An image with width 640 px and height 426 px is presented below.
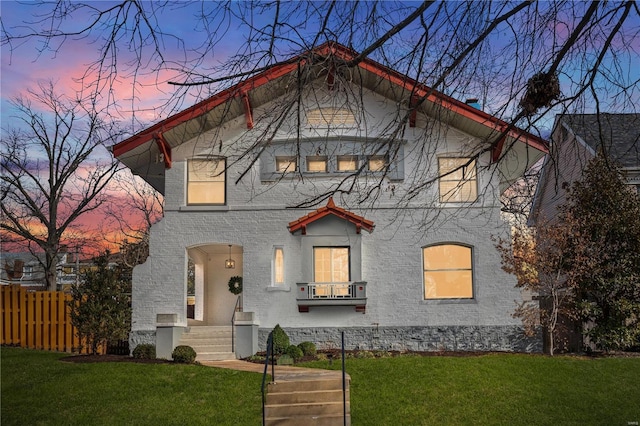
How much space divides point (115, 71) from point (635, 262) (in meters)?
15.9

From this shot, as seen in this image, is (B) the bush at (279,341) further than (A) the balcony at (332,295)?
No

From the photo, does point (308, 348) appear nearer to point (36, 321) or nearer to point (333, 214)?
point (333, 214)

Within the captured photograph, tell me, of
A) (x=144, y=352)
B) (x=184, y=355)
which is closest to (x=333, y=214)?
(x=184, y=355)

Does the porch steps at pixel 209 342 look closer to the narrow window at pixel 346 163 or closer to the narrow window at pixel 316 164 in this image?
the narrow window at pixel 316 164

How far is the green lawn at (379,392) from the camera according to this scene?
12.4 meters

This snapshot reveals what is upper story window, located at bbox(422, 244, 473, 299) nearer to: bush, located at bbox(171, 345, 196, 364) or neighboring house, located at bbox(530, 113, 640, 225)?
neighboring house, located at bbox(530, 113, 640, 225)

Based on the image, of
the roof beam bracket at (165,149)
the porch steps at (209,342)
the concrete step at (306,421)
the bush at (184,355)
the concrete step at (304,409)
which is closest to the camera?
the concrete step at (306,421)

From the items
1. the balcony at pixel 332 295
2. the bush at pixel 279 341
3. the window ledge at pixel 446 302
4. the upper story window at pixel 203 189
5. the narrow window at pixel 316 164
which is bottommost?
the bush at pixel 279 341

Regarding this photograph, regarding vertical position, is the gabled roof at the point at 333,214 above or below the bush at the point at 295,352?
above

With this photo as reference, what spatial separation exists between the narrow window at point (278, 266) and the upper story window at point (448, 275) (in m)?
3.87

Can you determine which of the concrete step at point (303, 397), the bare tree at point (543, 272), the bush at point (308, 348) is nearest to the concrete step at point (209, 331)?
the bush at point (308, 348)

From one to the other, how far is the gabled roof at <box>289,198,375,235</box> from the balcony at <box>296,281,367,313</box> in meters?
1.51

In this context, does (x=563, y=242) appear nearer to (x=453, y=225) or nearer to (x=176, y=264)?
(x=453, y=225)

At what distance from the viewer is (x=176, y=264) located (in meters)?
19.0
